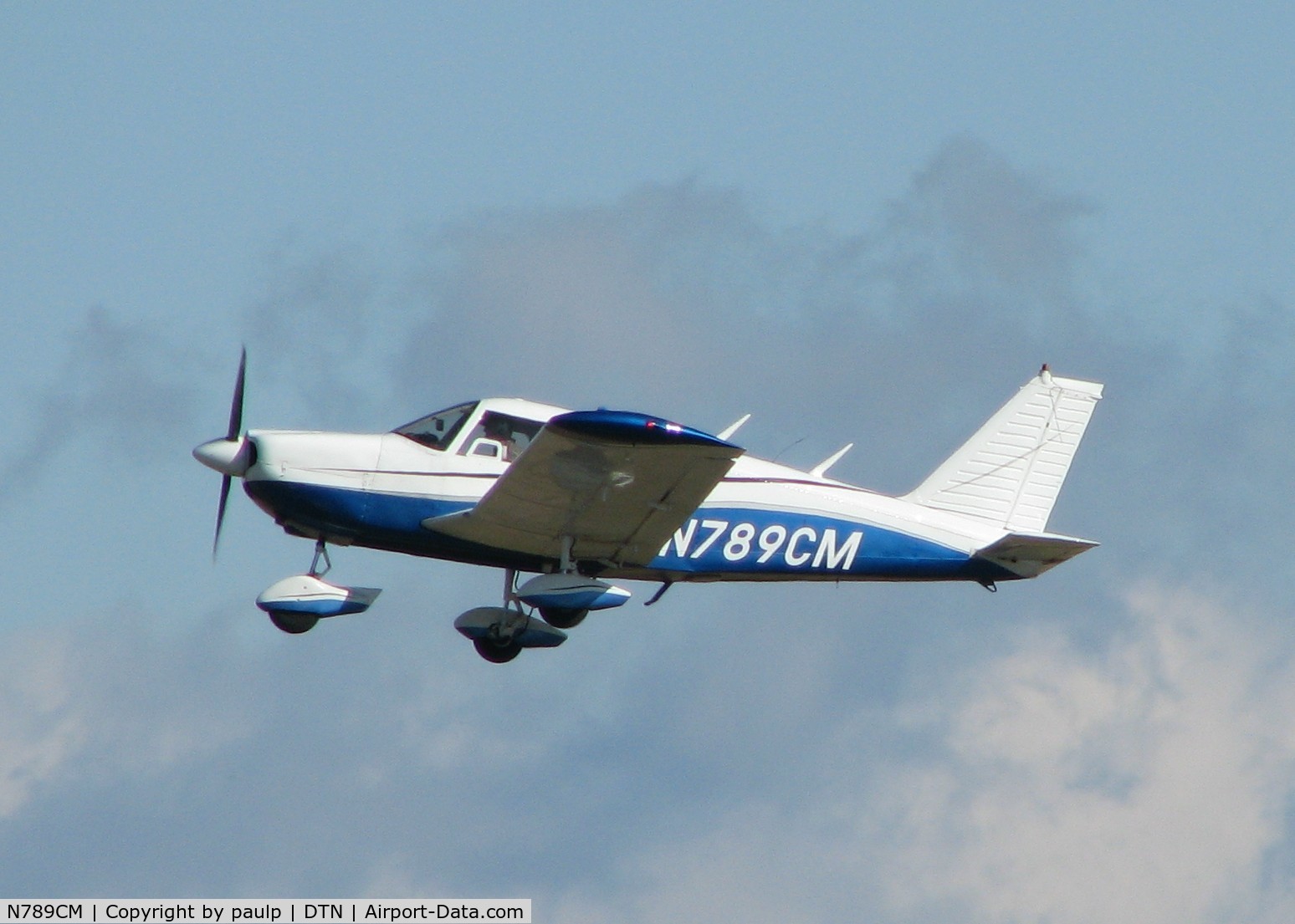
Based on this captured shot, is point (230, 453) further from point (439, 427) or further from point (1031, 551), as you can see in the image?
point (1031, 551)

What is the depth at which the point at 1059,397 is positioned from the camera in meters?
23.9

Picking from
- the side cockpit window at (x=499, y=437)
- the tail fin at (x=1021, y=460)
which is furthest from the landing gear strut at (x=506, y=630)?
the tail fin at (x=1021, y=460)

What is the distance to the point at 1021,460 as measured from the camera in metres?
23.5

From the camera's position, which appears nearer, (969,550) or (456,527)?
(456,527)

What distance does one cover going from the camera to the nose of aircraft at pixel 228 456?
20672mm

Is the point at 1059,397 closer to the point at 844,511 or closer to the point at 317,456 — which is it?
the point at 844,511

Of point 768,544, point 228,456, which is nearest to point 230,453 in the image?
point 228,456

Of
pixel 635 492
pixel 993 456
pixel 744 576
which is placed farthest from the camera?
pixel 993 456

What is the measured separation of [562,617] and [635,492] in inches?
100

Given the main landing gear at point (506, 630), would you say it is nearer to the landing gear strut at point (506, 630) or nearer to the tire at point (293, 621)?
the landing gear strut at point (506, 630)

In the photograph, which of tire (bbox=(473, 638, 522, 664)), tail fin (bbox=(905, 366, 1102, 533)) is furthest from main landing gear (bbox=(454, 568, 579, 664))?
tail fin (bbox=(905, 366, 1102, 533))

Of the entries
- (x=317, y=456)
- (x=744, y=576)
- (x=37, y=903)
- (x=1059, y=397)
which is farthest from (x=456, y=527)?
(x=1059, y=397)

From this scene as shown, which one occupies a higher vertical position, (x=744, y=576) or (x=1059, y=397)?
(x=1059, y=397)

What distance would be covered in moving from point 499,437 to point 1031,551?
5.60 meters
